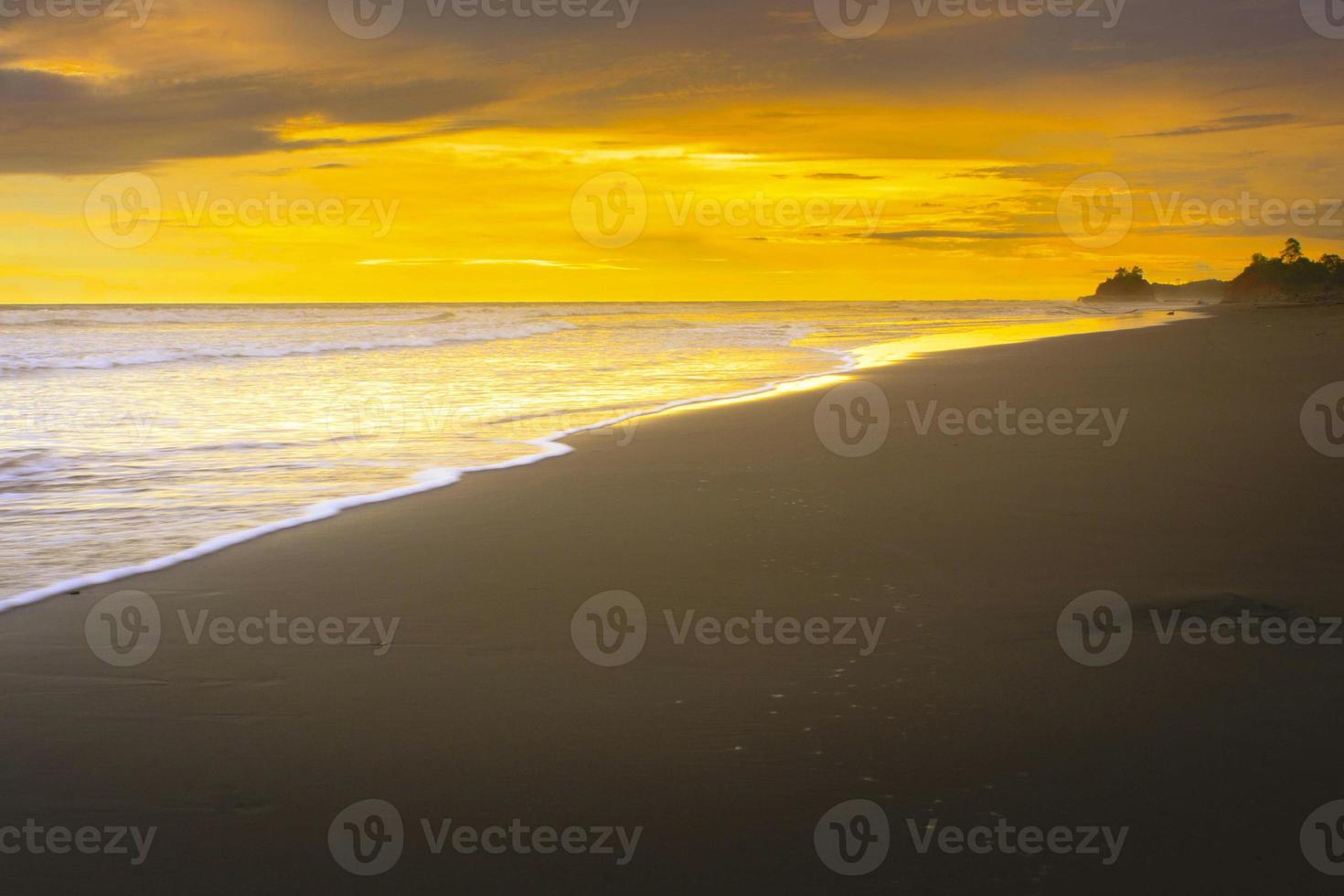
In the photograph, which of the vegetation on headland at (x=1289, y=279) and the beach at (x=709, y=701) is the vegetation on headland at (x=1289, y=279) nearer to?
the vegetation on headland at (x=1289, y=279)

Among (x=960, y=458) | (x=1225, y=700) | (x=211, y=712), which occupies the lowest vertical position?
(x=211, y=712)

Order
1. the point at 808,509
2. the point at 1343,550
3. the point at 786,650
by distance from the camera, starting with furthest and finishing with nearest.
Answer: the point at 808,509 → the point at 1343,550 → the point at 786,650

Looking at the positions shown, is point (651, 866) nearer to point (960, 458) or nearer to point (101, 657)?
point (101, 657)

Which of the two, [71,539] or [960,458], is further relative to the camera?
[960,458]

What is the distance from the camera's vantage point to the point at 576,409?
45.5 ft

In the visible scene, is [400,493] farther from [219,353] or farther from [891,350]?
[219,353]

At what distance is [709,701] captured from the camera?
3.71 metres

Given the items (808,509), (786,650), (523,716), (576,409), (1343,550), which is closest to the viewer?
(523,716)

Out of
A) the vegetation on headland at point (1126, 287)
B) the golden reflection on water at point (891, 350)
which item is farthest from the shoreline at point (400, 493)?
the vegetation on headland at point (1126, 287)

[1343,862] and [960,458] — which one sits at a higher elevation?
[960,458]

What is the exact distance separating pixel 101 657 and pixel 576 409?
9827 millimetres

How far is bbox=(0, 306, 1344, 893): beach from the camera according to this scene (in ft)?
9.09

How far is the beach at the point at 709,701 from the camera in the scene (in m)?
2.77

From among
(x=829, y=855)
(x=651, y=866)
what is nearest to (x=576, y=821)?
(x=651, y=866)
